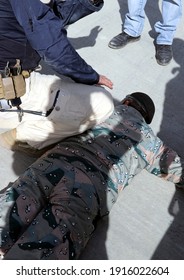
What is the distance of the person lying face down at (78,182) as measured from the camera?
1.74 metres

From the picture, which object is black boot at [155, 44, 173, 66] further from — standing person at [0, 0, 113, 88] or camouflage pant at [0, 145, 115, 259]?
camouflage pant at [0, 145, 115, 259]

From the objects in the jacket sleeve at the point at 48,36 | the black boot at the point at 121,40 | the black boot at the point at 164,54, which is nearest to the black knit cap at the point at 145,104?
the jacket sleeve at the point at 48,36

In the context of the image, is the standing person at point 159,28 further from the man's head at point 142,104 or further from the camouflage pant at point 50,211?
the camouflage pant at point 50,211

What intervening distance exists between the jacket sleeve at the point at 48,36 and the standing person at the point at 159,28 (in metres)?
1.03

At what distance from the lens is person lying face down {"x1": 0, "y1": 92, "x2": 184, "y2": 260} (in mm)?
1737

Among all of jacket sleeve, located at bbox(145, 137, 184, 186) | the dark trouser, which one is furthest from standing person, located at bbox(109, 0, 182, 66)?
jacket sleeve, located at bbox(145, 137, 184, 186)

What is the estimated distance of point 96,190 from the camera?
6.35 ft

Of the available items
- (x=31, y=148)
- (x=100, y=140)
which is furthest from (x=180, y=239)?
(x=31, y=148)

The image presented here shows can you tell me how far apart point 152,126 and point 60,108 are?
2.17ft

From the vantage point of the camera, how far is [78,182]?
6.27 ft

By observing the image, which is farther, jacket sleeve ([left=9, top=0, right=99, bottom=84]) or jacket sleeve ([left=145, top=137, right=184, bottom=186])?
jacket sleeve ([left=145, top=137, right=184, bottom=186])

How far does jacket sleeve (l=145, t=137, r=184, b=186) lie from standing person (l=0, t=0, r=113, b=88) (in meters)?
0.48

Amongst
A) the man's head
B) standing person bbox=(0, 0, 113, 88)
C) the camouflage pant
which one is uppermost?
standing person bbox=(0, 0, 113, 88)

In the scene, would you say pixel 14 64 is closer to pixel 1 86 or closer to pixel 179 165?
pixel 1 86
